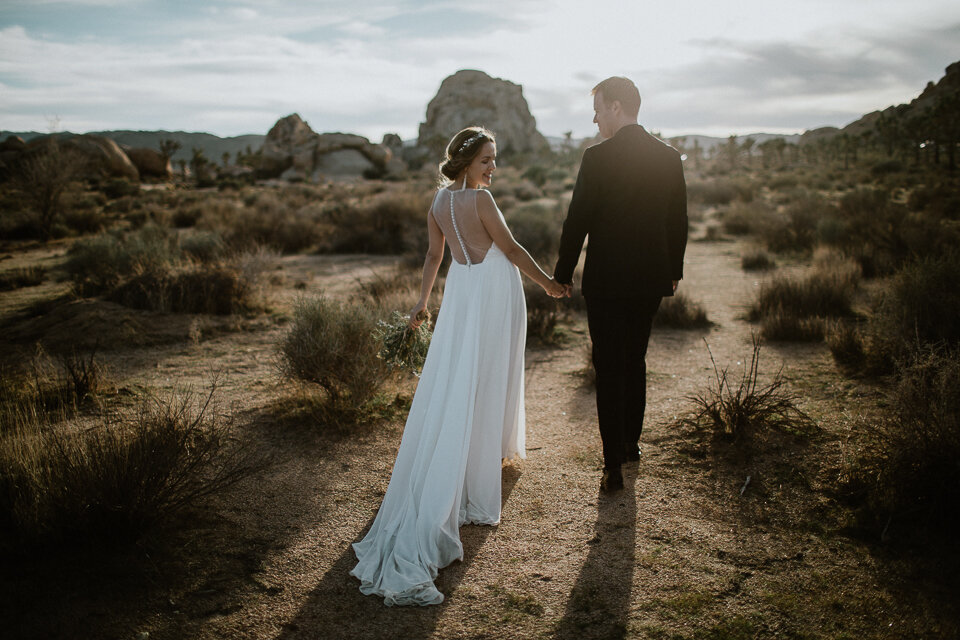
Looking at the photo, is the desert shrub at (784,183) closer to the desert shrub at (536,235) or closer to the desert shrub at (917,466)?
the desert shrub at (536,235)

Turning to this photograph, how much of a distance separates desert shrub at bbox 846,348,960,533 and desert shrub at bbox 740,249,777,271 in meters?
8.85

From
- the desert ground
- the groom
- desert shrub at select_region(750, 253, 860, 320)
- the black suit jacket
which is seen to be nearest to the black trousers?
the groom

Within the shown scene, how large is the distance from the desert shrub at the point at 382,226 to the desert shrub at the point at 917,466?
11417 millimetres

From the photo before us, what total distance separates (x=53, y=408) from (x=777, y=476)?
5.74 meters

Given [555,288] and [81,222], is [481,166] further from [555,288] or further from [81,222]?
[81,222]

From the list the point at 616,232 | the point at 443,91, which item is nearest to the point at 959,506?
the point at 616,232

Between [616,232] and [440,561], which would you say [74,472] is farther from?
[616,232]

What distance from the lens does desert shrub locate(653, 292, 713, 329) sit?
820 cm

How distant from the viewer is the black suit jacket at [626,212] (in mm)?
3312

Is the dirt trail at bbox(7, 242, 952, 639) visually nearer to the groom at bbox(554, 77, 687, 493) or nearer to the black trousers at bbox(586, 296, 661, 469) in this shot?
the black trousers at bbox(586, 296, 661, 469)

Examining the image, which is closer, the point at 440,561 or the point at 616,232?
the point at 440,561

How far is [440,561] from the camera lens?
9.86 feet

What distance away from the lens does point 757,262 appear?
466 inches

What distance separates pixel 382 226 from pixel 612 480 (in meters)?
12.7
